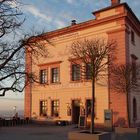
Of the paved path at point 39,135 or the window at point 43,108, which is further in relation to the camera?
the window at point 43,108

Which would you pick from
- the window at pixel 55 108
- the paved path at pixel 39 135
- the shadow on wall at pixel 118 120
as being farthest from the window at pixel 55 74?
the paved path at pixel 39 135

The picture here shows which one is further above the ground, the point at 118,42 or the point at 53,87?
the point at 118,42

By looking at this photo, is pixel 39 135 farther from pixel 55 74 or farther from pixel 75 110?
pixel 55 74

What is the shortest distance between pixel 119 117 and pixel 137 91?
16.0 feet

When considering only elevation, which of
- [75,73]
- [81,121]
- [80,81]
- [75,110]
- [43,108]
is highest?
[75,73]

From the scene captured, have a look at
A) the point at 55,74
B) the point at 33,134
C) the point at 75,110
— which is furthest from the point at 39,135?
the point at 55,74

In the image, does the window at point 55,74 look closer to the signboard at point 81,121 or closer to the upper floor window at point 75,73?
the upper floor window at point 75,73

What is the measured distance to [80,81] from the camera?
39.5 m

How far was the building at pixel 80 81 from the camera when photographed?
36444mm

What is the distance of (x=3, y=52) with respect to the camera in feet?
49.1

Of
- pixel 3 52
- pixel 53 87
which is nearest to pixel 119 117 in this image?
pixel 53 87

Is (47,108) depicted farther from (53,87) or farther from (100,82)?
(100,82)

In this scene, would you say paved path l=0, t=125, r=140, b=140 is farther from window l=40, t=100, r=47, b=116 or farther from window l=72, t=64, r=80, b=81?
window l=40, t=100, r=47, b=116

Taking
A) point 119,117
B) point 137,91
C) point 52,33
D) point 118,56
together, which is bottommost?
point 119,117
